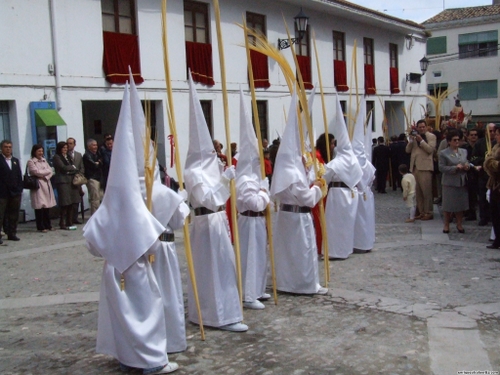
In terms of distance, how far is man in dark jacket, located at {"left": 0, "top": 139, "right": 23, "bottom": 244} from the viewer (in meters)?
9.99

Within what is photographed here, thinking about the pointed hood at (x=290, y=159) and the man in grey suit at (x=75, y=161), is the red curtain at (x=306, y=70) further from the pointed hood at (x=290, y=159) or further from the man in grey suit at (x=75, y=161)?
Result: the pointed hood at (x=290, y=159)

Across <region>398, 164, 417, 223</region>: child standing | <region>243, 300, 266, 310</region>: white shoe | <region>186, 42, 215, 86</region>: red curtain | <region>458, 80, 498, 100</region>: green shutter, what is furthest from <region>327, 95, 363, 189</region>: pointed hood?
<region>458, 80, 498, 100</region>: green shutter

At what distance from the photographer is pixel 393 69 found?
25.0 meters

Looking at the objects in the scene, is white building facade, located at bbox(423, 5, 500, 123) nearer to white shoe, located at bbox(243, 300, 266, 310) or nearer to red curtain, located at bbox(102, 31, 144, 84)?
red curtain, located at bbox(102, 31, 144, 84)

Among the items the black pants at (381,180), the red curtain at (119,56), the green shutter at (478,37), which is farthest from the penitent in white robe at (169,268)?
the green shutter at (478,37)

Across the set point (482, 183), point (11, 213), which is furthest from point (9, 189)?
point (482, 183)

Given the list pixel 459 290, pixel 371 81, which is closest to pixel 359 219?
pixel 459 290

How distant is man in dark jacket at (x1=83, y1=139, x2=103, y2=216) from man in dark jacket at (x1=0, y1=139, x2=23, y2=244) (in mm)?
1666

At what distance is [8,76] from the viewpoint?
1192 cm

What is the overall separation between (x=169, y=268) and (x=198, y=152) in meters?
1.09

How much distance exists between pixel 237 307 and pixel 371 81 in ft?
63.4

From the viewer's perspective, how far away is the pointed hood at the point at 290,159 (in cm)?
607

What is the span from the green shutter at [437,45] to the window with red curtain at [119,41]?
28.3 meters

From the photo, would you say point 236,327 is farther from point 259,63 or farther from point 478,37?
point 478,37
